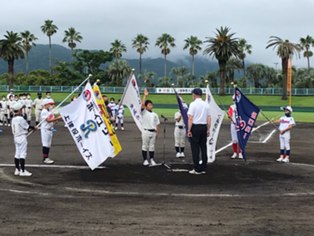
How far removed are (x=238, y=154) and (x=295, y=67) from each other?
9130cm

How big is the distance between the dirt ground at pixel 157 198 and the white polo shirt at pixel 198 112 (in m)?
1.35

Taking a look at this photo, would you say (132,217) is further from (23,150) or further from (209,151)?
(209,151)

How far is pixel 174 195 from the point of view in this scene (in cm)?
927

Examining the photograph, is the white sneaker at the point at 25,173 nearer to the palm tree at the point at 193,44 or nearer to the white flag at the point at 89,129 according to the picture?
the white flag at the point at 89,129

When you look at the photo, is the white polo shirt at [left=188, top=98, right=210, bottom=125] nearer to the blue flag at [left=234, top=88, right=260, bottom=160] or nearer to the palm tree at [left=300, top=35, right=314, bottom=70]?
the blue flag at [left=234, top=88, right=260, bottom=160]

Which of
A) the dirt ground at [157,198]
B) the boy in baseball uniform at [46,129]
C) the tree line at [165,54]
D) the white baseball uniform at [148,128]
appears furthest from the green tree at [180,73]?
the dirt ground at [157,198]

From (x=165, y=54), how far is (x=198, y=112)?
109027mm

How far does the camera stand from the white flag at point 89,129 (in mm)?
12016

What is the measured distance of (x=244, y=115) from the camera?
1401cm

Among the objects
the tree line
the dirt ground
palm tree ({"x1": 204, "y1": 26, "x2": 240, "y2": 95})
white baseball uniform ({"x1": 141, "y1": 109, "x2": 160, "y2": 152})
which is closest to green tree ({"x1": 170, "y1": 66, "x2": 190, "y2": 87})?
the tree line

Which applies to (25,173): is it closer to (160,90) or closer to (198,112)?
(198,112)

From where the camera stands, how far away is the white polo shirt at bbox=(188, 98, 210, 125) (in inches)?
464

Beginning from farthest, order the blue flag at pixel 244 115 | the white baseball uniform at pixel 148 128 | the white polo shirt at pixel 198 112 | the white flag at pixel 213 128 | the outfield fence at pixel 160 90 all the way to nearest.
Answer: the outfield fence at pixel 160 90 < the blue flag at pixel 244 115 < the white flag at pixel 213 128 < the white baseball uniform at pixel 148 128 < the white polo shirt at pixel 198 112

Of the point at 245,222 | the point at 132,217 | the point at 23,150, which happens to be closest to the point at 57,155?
the point at 23,150
